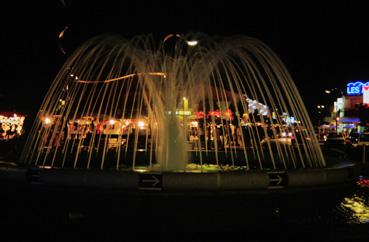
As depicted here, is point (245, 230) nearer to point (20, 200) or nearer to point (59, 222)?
point (59, 222)

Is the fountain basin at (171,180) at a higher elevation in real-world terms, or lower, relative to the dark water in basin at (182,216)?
higher

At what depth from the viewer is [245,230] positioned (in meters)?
7.17

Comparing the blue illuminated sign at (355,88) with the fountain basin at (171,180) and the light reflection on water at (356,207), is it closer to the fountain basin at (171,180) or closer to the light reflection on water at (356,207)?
the light reflection on water at (356,207)

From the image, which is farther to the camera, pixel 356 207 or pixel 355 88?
pixel 355 88

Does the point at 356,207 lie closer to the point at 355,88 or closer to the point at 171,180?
the point at 171,180

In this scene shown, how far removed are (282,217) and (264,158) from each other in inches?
406

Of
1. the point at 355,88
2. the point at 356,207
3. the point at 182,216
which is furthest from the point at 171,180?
the point at 355,88

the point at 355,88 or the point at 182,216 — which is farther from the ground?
the point at 355,88

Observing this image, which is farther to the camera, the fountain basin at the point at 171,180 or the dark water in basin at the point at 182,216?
the fountain basin at the point at 171,180

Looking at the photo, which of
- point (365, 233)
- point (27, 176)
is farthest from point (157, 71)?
point (365, 233)

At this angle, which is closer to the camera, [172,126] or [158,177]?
[158,177]

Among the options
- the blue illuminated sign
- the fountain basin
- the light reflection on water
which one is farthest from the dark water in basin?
the blue illuminated sign

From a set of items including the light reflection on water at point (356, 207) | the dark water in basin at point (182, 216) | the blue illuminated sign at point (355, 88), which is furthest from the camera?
the blue illuminated sign at point (355, 88)

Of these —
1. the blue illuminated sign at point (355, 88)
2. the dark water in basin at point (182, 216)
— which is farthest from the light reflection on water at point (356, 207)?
the blue illuminated sign at point (355, 88)
